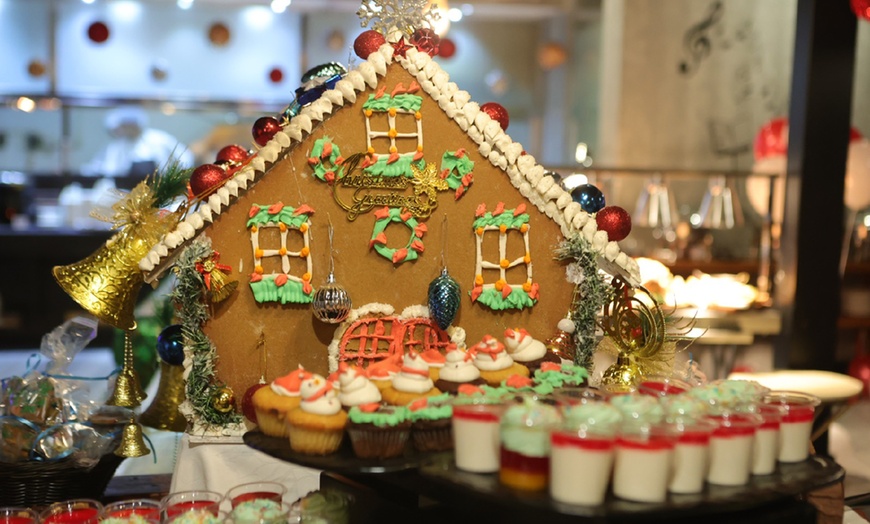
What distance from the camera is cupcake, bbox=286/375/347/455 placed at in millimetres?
2025

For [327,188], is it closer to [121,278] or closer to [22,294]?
[121,278]

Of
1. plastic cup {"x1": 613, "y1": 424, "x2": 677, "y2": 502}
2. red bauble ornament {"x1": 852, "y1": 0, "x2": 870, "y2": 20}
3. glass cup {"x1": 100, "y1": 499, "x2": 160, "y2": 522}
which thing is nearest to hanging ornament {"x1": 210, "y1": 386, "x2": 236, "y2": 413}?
glass cup {"x1": 100, "y1": 499, "x2": 160, "y2": 522}

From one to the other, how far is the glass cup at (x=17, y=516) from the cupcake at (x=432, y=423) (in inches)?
40.7

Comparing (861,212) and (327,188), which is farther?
(861,212)

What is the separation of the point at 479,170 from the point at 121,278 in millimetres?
1281

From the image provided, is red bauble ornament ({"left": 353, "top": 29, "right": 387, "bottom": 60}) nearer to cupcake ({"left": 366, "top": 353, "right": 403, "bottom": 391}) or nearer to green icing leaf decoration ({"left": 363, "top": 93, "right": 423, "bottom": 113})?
green icing leaf decoration ({"left": 363, "top": 93, "right": 423, "bottom": 113})

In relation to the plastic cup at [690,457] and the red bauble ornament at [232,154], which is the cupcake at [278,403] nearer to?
the plastic cup at [690,457]

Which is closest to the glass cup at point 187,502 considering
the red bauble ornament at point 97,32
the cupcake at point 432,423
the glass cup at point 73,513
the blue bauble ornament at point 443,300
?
the glass cup at point 73,513

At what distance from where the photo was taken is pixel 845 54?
19.2ft

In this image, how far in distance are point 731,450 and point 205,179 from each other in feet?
6.09

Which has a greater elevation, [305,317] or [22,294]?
[305,317]

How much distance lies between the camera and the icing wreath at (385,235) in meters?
2.93

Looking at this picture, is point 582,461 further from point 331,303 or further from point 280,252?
point 280,252

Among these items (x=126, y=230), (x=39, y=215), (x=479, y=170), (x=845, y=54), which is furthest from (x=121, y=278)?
(x=39, y=215)
